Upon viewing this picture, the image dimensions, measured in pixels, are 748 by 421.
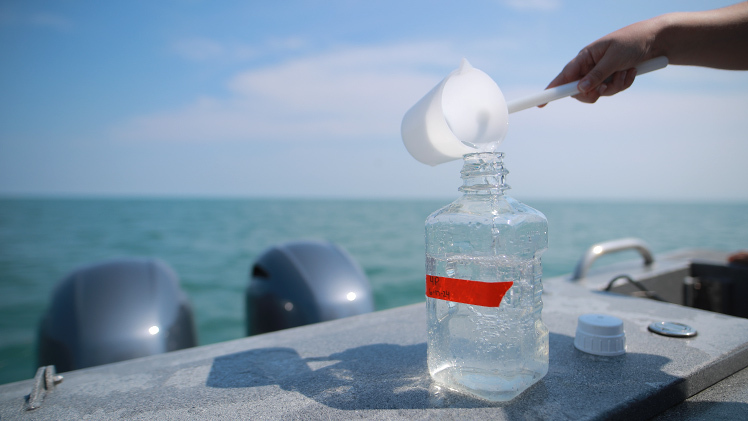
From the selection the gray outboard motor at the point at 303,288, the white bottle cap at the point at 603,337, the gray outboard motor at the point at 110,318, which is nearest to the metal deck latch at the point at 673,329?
the white bottle cap at the point at 603,337

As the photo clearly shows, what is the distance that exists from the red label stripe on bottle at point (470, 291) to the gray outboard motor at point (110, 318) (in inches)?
48.4

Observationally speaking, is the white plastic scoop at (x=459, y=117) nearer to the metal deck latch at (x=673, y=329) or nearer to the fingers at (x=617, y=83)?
the fingers at (x=617, y=83)

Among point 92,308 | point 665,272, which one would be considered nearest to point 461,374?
point 92,308

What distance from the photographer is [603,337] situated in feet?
3.22

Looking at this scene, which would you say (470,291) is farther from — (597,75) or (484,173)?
(597,75)

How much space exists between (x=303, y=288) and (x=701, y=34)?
164cm

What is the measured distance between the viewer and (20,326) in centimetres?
537

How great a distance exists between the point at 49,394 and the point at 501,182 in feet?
3.58

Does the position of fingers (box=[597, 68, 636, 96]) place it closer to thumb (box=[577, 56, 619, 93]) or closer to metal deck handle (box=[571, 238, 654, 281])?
thumb (box=[577, 56, 619, 93])

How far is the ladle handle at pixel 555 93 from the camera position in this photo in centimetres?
98

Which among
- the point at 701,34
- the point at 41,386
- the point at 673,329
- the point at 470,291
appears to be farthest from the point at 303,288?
the point at 701,34

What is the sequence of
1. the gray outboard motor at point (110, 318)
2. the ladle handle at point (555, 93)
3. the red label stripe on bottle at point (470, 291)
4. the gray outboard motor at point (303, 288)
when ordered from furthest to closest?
the gray outboard motor at point (303, 288)
the gray outboard motor at point (110, 318)
the ladle handle at point (555, 93)
the red label stripe on bottle at point (470, 291)

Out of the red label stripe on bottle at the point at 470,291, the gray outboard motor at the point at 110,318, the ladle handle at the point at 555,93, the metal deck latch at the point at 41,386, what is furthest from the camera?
the gray outboard motor at the point at 110,318

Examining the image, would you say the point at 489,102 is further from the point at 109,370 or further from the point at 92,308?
the point at 92,308
